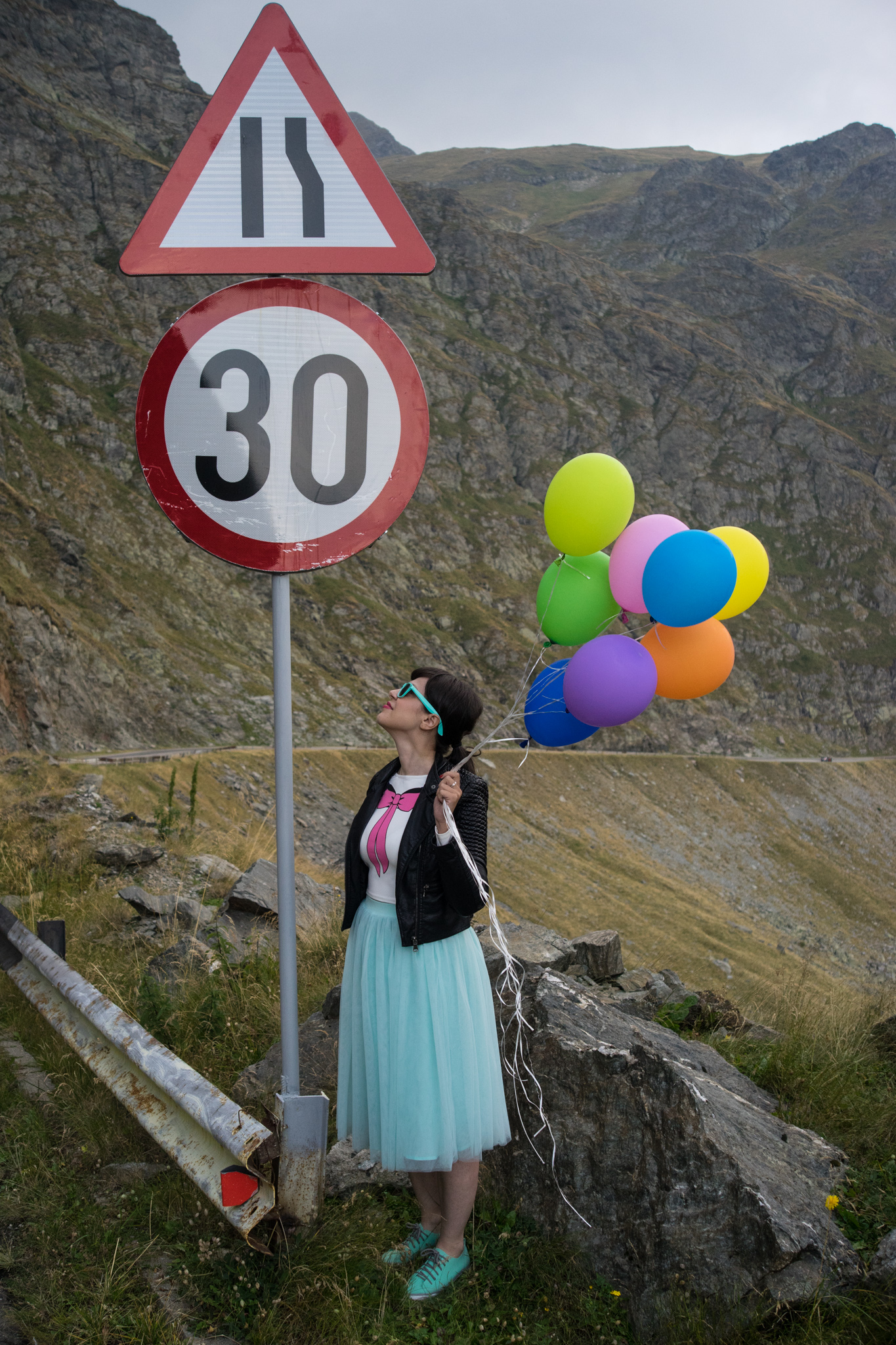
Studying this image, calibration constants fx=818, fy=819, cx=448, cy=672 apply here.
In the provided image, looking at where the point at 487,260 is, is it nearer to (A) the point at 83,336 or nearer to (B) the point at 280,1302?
(A) the point at 83,336

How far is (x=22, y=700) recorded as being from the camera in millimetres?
30109

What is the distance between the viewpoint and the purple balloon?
14.2ft

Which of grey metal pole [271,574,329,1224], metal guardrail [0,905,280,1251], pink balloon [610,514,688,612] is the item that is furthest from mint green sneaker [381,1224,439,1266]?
pink balloon [610,514,688,612]

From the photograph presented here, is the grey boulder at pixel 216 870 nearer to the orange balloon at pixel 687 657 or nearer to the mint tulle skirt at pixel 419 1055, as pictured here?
the orange balloon at pixel 687 657

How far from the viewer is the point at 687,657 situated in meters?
4.70

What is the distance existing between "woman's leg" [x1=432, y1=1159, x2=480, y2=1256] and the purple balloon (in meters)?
2.29

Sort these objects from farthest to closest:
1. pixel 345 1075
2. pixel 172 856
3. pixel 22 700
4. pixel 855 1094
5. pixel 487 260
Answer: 1. pixel 487 260
2. pixel 22 700
3. pixel 172 856
4. pixel 855 1094
5. pixel 345 1075

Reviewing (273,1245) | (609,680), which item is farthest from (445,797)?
(609,680)

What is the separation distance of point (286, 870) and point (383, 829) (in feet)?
1.56

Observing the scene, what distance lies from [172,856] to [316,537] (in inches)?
209

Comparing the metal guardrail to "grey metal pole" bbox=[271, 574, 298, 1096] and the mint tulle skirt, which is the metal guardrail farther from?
the mint tulle skirt

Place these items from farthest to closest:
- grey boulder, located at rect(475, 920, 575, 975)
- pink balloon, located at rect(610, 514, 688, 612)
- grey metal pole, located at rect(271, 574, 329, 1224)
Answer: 1. pink balloon, located at rect(610, 514, 688, 612)
2. grey boulder, located at rect(475, 920, 575, 975)
3. grey metal pole, located at rect(271, 574, 329, 1224)

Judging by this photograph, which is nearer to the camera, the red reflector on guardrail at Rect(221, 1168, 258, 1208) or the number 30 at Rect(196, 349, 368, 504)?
the red reflector on guardrail at Rect(221, 1168, 258, 1208)

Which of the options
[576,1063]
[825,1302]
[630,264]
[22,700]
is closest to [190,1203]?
[576,1063]
